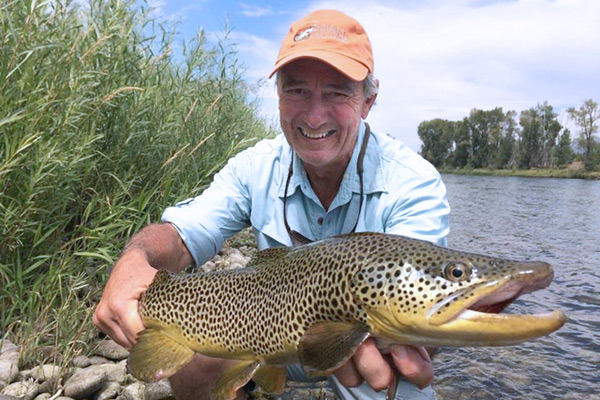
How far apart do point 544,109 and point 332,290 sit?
108 meters

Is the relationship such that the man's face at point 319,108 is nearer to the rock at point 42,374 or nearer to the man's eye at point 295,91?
the man's eye at point 295,91

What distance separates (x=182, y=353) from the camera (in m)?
2.75

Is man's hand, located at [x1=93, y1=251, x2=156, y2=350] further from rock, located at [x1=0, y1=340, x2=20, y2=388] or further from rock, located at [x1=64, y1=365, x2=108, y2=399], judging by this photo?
rock, located at [x1=0, y1=340, x2=20, y2=388]

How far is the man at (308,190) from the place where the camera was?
309 cm

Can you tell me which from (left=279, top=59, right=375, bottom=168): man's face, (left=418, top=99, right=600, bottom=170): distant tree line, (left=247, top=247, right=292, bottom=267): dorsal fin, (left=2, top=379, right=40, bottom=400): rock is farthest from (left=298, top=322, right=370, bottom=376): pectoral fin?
(left=418, top=99, right=600, bottom=170): distant tree line

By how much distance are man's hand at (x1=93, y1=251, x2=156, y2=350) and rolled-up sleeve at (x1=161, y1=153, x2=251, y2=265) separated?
498 millimetres

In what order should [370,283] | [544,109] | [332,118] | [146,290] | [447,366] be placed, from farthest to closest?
[544,109], [447,366], [332,118], [146,290], [370,283]

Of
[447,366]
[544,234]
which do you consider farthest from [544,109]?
[447,366]

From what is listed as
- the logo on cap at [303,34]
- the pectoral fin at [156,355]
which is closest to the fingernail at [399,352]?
the pectoral fin at [156,355]

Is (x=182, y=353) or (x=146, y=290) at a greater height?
(x=146, y=290)

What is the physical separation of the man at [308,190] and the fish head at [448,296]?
91cm

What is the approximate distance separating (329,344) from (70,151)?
3.24 meters

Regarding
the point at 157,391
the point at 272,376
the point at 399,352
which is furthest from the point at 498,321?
the point at 157,391

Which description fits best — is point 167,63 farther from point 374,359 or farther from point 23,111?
point 374,359
